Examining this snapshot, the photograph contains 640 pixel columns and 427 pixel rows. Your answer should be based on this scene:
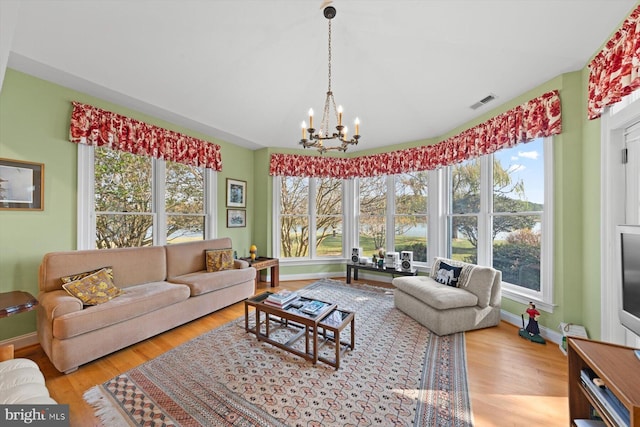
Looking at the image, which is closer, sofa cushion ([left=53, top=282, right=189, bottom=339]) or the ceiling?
sofa cushion ([left=53, top=282, right=189, bottom=339])

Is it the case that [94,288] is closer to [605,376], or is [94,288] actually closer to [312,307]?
[312,307]

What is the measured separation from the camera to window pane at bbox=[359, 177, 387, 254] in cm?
494

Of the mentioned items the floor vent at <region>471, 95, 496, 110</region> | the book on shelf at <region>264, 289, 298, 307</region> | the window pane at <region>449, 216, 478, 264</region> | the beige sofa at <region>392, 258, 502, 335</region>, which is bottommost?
the beige sofa at <region>392, 258, 502, 335</region>

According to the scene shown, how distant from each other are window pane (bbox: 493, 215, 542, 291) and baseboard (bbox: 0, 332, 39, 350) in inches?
210

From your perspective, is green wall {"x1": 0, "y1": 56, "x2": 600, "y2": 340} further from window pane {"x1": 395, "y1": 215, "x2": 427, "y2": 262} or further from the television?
window pane {"x1": 395, "y1": 215, "x2": 427, "y2": 262}

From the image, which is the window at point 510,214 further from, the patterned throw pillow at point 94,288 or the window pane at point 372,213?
the patterned throw pillow at point 94,288

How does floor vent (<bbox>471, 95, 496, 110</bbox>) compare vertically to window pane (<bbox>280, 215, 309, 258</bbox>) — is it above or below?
above

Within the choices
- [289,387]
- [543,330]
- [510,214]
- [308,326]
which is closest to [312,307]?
[308,326]

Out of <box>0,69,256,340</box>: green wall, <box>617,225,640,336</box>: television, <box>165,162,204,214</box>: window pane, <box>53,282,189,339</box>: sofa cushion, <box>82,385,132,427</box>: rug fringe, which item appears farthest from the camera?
<box>165,162,204,214</box>: window pane

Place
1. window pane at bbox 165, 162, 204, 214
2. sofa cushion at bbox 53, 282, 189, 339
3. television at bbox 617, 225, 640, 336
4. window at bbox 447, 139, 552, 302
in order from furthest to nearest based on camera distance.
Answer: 1. window pane at bbox 165, 162, 204, 214
2. window at bbox 447, 139, 552, 302
3. sofa cushion at bbox 53, 282, 189, 339
4. television at bbox 617, 225, 640, 336

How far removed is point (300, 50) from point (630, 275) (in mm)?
3376

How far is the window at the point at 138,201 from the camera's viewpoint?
2922 mm

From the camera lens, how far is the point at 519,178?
10.1ft

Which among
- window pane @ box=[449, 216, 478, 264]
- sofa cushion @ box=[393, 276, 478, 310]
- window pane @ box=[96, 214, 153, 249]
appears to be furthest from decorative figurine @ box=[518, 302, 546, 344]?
window pane @ box=[96, 214, 153, 249]
